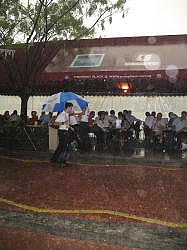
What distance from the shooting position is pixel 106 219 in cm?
544

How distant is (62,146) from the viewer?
9.59 metres

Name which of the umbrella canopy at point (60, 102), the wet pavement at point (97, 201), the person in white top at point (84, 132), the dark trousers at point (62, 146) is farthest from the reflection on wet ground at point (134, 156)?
the umbrella canopy at point (60, 102)

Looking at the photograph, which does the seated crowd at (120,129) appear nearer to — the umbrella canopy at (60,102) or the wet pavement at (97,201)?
the umbrella canopy at (60,102)

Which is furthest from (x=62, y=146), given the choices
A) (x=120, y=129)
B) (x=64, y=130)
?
(x=120, y=129)

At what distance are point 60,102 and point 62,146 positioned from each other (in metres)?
2.00

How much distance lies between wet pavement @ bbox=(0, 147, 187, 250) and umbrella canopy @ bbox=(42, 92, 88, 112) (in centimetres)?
173

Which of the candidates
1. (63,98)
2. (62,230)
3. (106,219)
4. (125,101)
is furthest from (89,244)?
(125,101)

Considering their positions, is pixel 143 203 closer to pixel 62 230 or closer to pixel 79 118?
pixel 62 230

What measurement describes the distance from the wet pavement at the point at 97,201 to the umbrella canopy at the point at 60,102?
1.73 meters

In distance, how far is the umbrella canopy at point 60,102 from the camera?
11024 millimetres

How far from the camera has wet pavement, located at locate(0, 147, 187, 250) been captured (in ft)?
15.2

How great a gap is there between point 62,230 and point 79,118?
748cm

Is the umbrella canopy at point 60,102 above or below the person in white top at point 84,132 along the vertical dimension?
above

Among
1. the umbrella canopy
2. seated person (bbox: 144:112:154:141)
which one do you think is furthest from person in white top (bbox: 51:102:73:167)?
seated person (bbox: 144:112:154:141)
